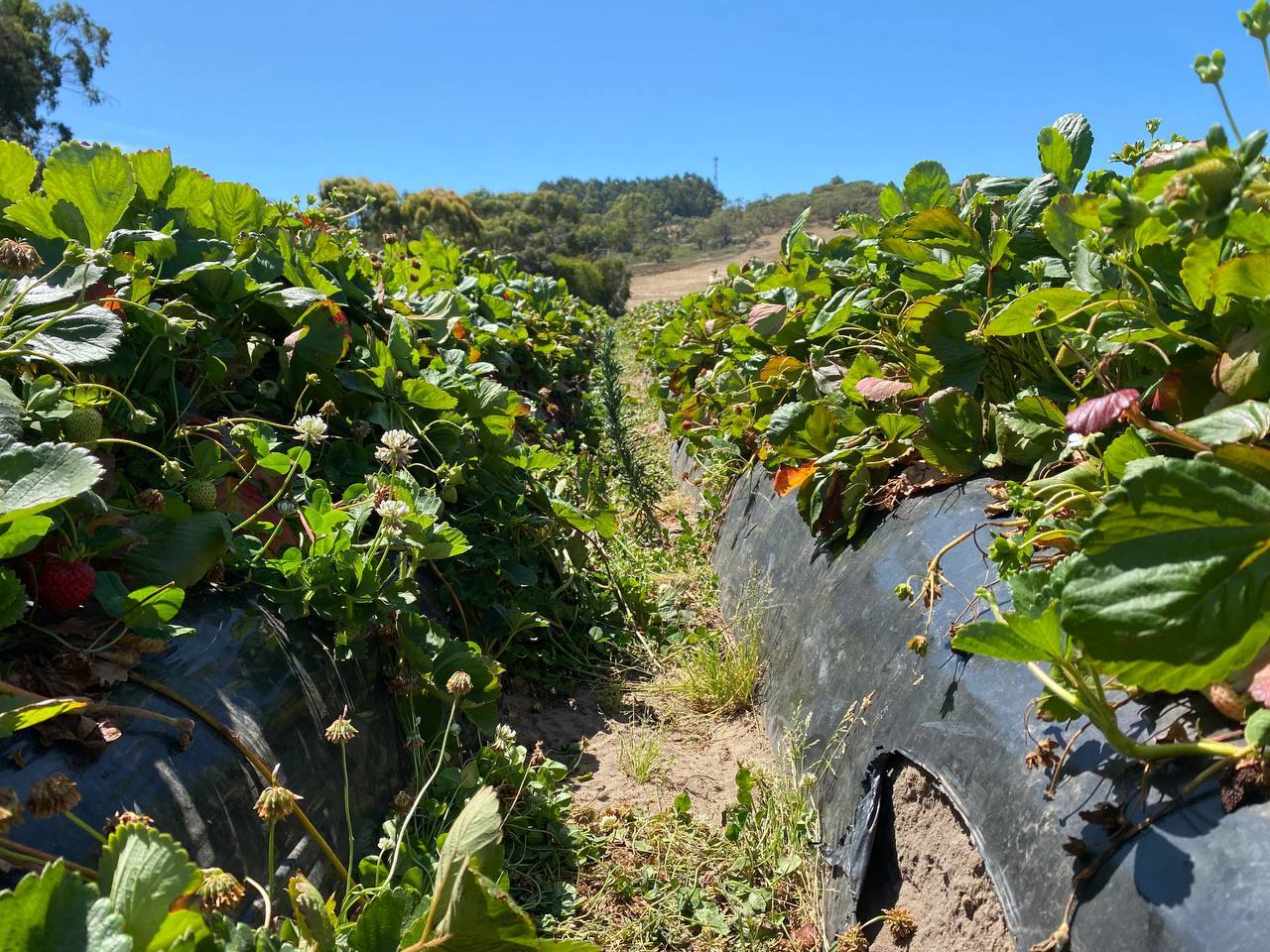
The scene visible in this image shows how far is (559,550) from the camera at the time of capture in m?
3.64

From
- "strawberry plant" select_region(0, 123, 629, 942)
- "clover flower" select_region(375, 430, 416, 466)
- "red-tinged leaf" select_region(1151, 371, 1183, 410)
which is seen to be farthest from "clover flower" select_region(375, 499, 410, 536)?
"red-tinged leaf" select_region(1151, 371, 1183, 410)

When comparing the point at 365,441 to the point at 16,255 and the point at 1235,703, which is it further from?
the point at 1235,703

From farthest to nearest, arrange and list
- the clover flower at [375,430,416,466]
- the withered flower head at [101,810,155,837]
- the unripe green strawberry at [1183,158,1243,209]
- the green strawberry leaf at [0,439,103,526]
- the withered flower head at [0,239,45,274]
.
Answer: the clover flower at [375,430,416,466]
the withered flower head at [0,239,45,274]
the green strawberry leaf at [0,439,103,526]
the withered flower head at [101,810,155,837]
the unripe green strawberry at [1183,158,1243,209]

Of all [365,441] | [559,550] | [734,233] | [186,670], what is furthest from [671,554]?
[734,233]

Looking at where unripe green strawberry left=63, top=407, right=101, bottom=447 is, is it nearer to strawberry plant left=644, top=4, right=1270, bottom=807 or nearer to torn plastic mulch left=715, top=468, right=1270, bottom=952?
strawberry plant left=644, top=4, right=1270, bottom=807

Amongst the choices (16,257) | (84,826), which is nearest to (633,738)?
(84,826)

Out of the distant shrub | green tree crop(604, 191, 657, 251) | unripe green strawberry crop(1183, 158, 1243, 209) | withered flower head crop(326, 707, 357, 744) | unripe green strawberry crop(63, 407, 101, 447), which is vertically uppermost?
green tree crop(604, 191, 657, 251)

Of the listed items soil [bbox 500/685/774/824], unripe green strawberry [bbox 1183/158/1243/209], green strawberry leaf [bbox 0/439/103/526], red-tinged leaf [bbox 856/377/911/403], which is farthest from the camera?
soil [bbox 500/685/774/824]

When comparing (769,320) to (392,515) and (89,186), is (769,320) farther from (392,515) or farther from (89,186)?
(89,186)

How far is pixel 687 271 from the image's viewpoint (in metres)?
59.8

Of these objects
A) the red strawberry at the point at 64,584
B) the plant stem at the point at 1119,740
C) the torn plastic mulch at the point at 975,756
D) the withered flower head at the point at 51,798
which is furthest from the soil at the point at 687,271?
the withered flower head at the point at 51,798

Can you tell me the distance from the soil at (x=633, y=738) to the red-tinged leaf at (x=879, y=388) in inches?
43.5

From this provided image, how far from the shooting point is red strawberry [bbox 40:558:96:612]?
5.02ft

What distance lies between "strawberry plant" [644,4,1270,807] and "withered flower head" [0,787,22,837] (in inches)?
46.0
